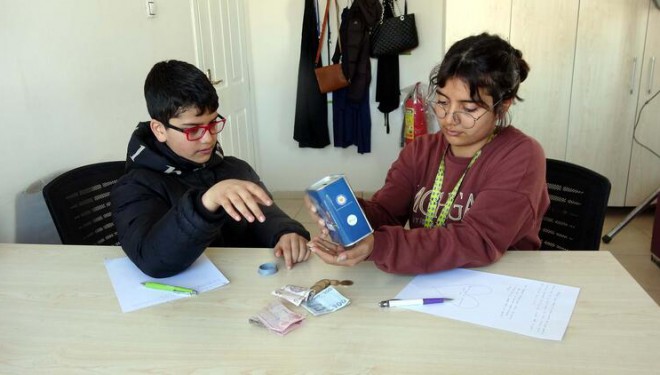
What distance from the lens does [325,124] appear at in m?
3.96

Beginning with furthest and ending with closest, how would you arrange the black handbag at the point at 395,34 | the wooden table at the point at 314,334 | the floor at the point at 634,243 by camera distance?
the black handbag at the point at 395,34
the floor at the point at 634,243
the wooden table at the point at 314,334

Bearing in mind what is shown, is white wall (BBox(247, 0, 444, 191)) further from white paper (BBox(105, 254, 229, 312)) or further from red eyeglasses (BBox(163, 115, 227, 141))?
white paper (BBox(105, 254, 229, 312))

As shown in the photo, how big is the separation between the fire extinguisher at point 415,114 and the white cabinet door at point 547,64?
653mm

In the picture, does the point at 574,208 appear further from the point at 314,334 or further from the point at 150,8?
the point at 150,8

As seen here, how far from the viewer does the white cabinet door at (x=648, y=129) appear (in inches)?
128

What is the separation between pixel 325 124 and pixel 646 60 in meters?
2.21

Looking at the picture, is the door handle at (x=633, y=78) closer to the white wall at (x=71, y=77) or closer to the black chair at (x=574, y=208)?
the black chair at (x=574, y=208)

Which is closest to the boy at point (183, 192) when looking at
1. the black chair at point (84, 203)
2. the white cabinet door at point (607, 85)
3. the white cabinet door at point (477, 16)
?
the black chair at point (84, 203)

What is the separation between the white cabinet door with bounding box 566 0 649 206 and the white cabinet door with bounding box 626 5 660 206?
0.04 m

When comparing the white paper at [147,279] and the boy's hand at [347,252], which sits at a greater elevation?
the boy's hand at [347,252]

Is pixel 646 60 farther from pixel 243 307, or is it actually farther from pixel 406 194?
pixel 243 307

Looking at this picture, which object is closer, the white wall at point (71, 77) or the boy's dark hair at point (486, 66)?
the boy's dark hair at point (486, 66)

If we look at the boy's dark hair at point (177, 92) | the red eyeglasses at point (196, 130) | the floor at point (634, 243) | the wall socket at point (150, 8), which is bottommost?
the floor at point (634, 243)

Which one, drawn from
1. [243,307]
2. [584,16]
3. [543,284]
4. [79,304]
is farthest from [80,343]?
[584,16]
